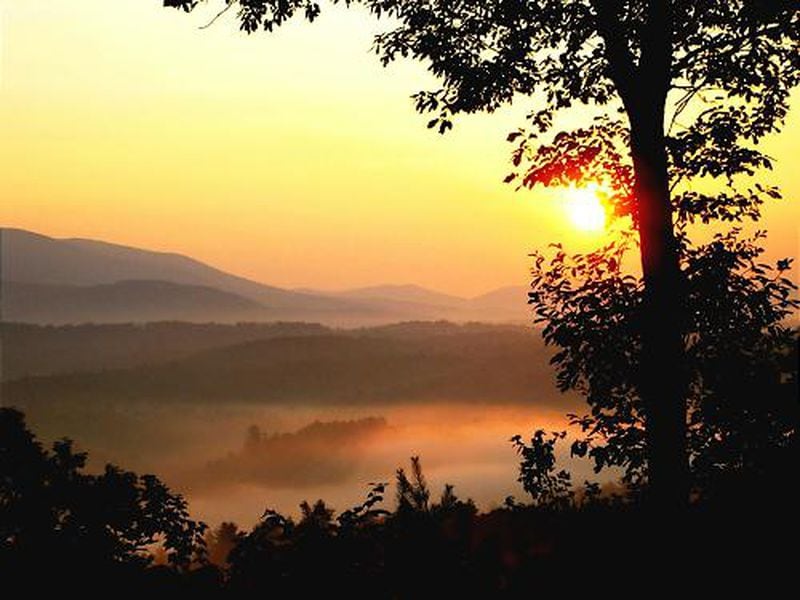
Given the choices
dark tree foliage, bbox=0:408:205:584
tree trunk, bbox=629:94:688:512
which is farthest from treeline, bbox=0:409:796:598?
tree trunk, bbox=629:94:688:512

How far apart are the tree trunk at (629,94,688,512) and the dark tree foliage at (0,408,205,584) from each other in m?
6.48

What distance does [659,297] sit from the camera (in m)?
11.3

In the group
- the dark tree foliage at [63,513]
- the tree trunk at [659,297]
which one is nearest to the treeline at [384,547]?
the dark tree foliage at [63,513]

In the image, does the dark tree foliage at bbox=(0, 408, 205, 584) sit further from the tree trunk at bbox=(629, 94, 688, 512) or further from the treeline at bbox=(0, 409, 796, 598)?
the tree trunk at bbox=(629, 94, 688, 512)

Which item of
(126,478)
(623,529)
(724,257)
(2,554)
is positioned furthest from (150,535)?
(724,257)

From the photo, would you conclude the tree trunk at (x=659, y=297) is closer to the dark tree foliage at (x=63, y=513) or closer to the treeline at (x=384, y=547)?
the treeline at (x=384, y=547)

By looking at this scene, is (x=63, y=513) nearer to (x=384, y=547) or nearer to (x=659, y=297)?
(x=384, y=547)

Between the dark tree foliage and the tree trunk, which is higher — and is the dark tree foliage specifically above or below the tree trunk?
below

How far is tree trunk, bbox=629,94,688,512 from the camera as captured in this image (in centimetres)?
1128

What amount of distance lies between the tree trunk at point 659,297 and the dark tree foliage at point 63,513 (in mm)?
6484

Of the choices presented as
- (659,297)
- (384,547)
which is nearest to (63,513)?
(384,547)

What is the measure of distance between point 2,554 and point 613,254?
30.5ft

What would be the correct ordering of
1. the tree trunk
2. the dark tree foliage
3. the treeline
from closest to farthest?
1. the treeline
2. the dark tree foliage
3. the tree trunk

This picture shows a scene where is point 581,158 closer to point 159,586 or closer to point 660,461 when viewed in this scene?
point 660,461
